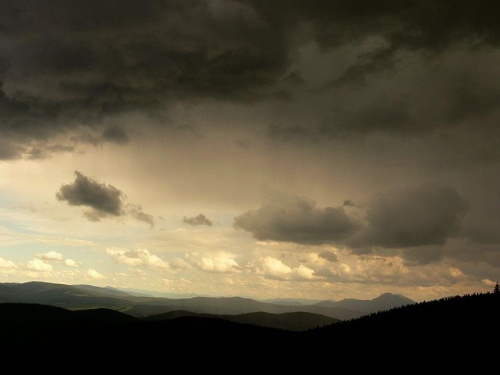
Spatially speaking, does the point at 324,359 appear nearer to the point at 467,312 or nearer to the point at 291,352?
the point at 291,352

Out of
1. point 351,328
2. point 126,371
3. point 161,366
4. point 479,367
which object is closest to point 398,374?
point 479,367

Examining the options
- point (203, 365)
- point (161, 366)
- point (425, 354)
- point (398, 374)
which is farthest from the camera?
point (161, 366)

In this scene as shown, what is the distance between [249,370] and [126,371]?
7286 cm

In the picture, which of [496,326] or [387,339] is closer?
[496,326]

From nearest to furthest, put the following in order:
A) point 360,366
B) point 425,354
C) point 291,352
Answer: point 425,354 → point 360,366 → point 291,352

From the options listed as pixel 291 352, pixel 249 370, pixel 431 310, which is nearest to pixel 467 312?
pixel 431 310

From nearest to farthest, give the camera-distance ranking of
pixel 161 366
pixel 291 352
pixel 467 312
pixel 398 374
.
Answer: pixel 398 374
pixel 467 312
pixel 291 352
pixel 161 366

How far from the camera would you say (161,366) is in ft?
631

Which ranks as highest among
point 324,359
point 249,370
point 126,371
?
point 324,359

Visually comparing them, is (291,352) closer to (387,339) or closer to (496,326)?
(387,339)

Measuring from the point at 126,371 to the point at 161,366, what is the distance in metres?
19.3

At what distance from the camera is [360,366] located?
12200cm

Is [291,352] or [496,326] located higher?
[496,326]

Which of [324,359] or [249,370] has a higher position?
[324,359]
